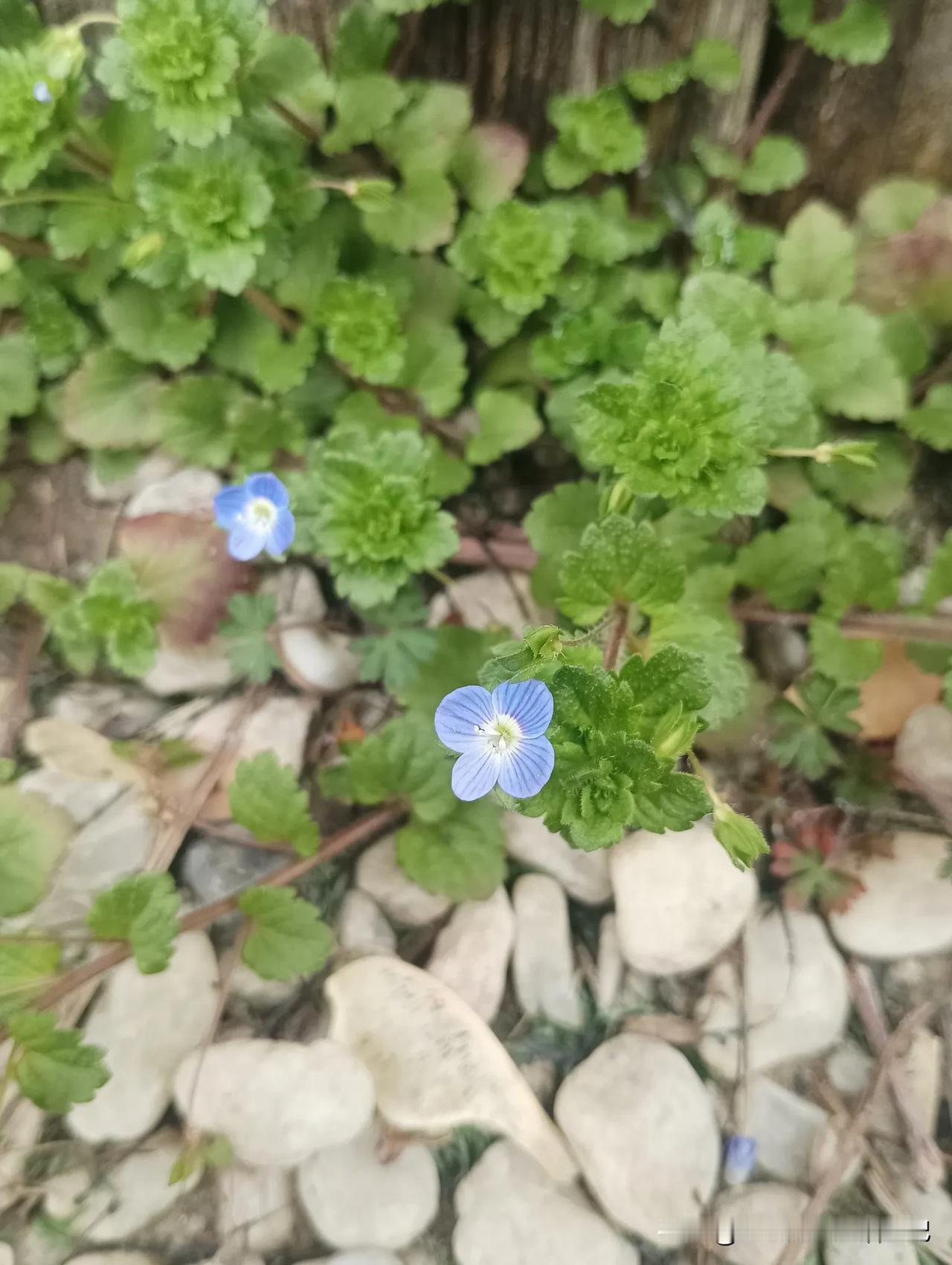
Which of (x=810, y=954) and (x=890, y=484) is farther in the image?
(x=890, y=484)

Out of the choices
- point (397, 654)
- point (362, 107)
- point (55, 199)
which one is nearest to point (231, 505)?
point (397, 654)

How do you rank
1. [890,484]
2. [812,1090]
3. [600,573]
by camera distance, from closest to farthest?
[600,573] → [812,1090] → [890,484]

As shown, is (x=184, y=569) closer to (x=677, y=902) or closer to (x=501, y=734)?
(x=501, y=734)

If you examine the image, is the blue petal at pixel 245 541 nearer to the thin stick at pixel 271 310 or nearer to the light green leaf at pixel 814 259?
the thin stick at pixel 271 310

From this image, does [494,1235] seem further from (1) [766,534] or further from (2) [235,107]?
(2) [235,107]

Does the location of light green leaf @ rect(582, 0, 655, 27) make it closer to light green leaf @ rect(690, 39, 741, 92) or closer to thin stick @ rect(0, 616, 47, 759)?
light green leaf @ rect(690, 39, 741, 92)

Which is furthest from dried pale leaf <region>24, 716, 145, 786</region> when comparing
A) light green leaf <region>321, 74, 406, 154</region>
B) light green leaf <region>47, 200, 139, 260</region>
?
light green leaf <region>321, 74, 406, 154</region>

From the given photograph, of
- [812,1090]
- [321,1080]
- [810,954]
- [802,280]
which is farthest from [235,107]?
[812,1090]

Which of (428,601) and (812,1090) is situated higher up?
(428,601)
